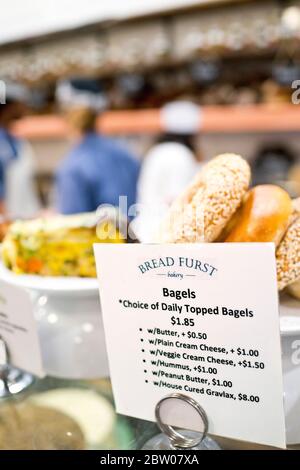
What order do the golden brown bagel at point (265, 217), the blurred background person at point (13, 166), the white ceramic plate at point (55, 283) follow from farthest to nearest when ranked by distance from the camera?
the blurred background person at point (13, 166) → the white ceramic plate at point (55, 283) → the golden brown bagel at point (265, 217)

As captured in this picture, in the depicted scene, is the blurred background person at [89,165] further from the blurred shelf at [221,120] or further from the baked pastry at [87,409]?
the baked pastry at [87,409]

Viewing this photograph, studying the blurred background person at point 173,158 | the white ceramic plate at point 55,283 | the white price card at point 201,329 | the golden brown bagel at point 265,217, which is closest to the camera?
the white price card at point 201,329

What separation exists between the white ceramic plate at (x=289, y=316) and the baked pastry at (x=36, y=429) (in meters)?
0.33

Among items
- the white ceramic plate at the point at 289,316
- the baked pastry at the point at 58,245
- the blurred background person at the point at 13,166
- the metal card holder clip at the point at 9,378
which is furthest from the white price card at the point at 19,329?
the blurred background person at the point at 13,166

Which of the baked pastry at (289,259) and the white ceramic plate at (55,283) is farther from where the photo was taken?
the white ceramic plate at (55,283)

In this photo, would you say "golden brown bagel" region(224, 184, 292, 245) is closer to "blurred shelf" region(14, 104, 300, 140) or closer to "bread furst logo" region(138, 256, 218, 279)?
"bread furst logo" region(138, 256, 218, 279)

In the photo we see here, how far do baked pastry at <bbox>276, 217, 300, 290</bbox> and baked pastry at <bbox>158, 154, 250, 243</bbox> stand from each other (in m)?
0.08

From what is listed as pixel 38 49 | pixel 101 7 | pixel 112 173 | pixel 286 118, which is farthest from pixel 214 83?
pixel 38 49

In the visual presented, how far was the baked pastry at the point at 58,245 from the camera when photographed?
87 cm

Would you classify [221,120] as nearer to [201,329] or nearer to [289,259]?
[289,259]

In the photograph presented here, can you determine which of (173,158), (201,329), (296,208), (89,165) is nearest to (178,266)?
(201,329)

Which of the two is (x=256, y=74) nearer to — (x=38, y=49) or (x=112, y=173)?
(x=112, y=173)

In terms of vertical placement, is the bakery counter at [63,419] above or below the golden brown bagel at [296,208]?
below

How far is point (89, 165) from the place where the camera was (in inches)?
94.0
